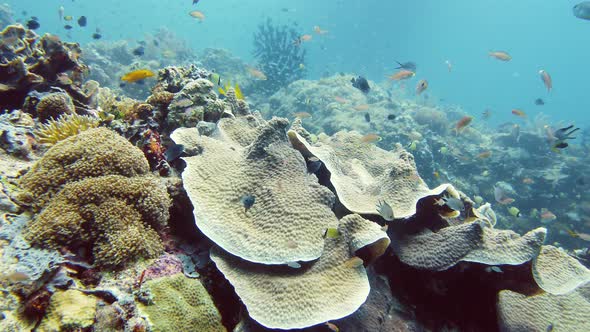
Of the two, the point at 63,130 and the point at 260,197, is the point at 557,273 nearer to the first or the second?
the point at 260,197

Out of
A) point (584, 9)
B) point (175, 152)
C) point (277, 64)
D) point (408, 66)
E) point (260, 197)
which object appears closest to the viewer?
point (260, 197)

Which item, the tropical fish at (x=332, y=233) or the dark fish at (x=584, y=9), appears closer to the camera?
the tropical fish at (x=332, y=233)

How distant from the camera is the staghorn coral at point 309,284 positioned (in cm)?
210

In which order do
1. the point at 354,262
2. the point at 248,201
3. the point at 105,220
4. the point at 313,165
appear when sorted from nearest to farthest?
the point at 105,220, the point at 354,262, the point at 248,201, the point at 313,165

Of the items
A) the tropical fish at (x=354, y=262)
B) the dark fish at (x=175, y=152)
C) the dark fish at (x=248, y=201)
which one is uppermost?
the dark fish at (x=175, y=152)

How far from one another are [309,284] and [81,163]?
6.37 ft

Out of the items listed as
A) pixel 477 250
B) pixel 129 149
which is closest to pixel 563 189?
pixel 477 250

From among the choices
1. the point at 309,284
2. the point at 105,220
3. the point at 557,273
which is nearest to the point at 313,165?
the point at 309,284

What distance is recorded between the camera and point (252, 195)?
9.04ft

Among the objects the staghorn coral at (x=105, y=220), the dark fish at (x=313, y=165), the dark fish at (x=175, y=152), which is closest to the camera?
the staghorn coral at (x=105, y=220)

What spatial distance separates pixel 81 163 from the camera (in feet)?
7.72

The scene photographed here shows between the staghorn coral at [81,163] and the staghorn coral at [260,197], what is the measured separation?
471 millimetres

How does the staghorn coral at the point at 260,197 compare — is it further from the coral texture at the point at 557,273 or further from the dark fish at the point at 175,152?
the coral texture at the point at 557,273

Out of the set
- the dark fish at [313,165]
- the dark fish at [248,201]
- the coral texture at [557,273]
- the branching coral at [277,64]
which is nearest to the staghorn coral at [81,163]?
the dark fish at [248,201]
